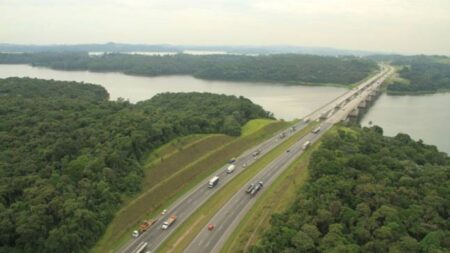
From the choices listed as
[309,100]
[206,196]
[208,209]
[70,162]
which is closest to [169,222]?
[208,209]

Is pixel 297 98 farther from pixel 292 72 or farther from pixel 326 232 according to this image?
pixel 326 232

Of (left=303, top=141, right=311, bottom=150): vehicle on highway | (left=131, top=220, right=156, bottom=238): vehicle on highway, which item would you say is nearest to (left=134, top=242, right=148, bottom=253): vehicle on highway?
(left=131, top=220, right=156, bottom=238): vehicle on highway

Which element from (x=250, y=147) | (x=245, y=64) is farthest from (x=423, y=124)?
(x=245, y=64)

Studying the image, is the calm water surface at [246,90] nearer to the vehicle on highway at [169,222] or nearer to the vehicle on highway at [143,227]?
the vehicle on highway at [169,222]

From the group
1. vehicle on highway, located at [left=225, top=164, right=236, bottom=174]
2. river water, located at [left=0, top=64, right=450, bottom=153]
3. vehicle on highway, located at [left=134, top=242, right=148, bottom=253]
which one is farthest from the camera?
river water, located at [left=0, top=64, right=450, bottom=153]

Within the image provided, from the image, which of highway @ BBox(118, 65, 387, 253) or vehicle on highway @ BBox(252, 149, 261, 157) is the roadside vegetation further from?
vehicle on highway @ BBox(252, 149, 261, 157)
